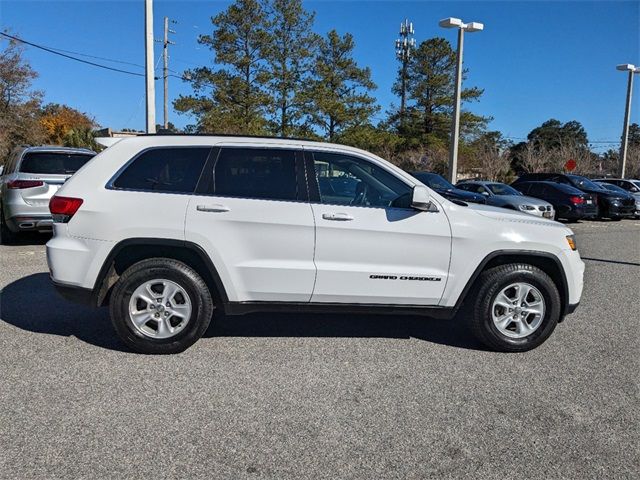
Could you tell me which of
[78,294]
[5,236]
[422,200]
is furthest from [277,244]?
[5,236]

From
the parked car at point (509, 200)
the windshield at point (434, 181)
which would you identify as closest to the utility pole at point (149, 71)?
the windshield at point (434, 181)

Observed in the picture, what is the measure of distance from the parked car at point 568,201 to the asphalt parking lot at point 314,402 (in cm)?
1314

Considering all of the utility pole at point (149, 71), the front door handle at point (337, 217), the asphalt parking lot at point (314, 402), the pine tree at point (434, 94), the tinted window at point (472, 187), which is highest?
the pine tree at point (434, 94)

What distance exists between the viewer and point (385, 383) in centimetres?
391

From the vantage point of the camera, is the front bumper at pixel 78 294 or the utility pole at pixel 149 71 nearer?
the front bumper at pixel 78 294

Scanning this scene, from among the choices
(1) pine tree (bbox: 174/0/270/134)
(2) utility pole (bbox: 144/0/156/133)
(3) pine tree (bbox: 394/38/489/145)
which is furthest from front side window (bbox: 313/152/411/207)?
(3) pine tree (bbox: 394/38/489/145)

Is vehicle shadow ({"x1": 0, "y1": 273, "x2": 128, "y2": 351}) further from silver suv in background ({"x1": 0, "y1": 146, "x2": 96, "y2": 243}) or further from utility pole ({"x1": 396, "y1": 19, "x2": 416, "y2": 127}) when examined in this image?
utility pole ({"x1": 396, "y1": 19, "x2": 416, "y2": 127})

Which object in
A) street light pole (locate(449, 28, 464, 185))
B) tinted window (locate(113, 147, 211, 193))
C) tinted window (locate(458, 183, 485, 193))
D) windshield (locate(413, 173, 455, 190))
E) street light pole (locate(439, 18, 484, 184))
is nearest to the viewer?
tinted window (locate(113, 147, 211, 193))

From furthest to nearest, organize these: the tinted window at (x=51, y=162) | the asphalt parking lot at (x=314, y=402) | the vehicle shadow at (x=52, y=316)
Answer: the tinted window at (x=51, y=162) < the vehicle shadow at (x=52, y=316) < the asphalt parking lot at (x=314, y=402)

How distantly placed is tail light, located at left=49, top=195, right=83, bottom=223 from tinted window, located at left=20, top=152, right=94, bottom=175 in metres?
4.83

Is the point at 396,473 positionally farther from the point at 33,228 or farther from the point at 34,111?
the point at 34,111

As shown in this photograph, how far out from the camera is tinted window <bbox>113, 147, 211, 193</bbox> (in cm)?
432

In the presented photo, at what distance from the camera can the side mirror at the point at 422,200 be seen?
13.9ft

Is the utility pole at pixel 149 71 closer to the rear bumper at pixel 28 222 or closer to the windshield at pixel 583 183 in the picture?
the rear bumper at pixel 28 222
